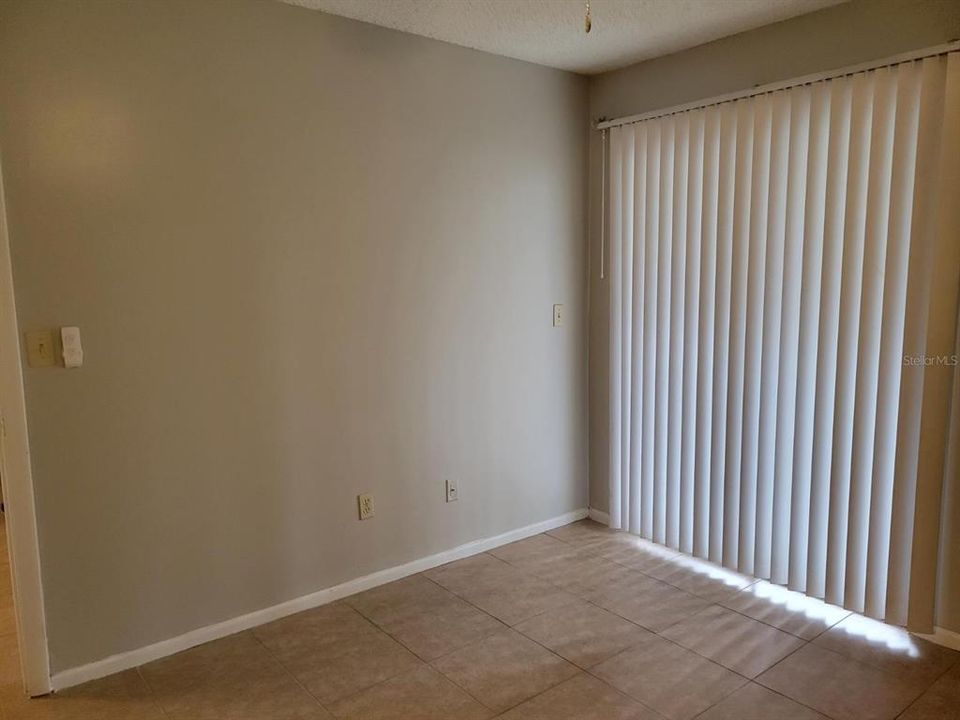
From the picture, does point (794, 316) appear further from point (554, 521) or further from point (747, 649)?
point (554, 521)

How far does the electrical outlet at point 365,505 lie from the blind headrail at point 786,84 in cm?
219

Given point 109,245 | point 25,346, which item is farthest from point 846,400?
point 25,346

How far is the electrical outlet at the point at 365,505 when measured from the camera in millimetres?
3018

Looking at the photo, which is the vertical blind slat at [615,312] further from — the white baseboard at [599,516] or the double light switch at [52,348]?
the double light switch at [52,348]

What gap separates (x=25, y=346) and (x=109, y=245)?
16.5 inches

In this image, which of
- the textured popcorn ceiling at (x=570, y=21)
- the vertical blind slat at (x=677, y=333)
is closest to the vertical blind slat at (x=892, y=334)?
the textured popcorn ceiling at (x=570, y=21)

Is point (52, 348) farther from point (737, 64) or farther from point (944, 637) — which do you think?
point (944, 637)

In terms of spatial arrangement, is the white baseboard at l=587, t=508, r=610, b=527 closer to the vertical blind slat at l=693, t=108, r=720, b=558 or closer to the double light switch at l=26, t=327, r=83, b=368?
the vertical blind slat at l=693, t=108, r=720, b=558

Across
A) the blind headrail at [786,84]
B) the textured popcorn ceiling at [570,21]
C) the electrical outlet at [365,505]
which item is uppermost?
the textured popcorn ceiling at [570,21]

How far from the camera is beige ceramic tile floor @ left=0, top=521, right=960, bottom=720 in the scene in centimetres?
223


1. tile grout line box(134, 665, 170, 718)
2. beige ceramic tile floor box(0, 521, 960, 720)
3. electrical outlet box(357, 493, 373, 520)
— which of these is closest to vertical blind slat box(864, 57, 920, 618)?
beige ceramic tile floor box(0, 521, 960, 720)

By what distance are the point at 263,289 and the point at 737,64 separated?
2.23 meters

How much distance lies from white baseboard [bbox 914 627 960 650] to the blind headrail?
2073mm

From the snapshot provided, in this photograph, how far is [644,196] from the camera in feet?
11.0
